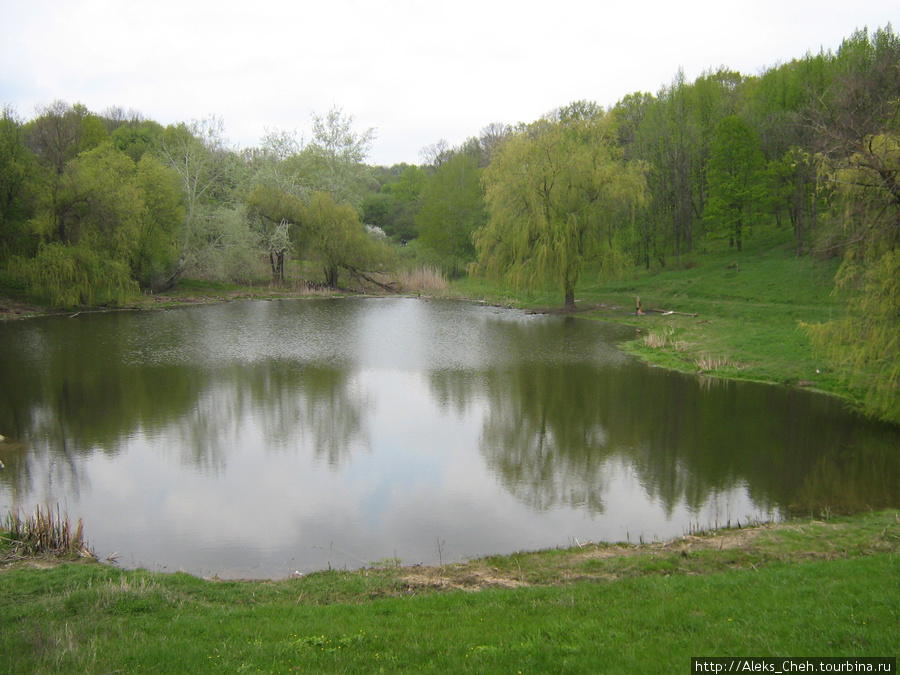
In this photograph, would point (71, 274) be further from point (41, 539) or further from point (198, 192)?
point (41, 539)

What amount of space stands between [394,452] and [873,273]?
1128 centimetres

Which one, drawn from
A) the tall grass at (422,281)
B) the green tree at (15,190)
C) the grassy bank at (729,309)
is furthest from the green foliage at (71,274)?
the grassy bank at (729,309)

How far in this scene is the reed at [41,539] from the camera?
8.62 meters

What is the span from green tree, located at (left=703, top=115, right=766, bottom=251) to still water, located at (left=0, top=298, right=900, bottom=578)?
1946 cm

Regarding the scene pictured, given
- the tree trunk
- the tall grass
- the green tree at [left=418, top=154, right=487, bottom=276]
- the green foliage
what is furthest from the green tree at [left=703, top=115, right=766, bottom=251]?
the green foliage

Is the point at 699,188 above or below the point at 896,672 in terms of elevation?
above

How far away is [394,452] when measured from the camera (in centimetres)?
1394

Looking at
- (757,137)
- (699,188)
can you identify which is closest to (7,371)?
(757,137)

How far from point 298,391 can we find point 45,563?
1063 centimetres

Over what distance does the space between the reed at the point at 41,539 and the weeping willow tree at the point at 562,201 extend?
2711 centimetres

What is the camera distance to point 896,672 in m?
4.45

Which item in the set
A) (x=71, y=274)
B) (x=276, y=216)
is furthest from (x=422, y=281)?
(x=71, y=274)

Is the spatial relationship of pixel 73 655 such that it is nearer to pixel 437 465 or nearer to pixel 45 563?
pixel 45 563

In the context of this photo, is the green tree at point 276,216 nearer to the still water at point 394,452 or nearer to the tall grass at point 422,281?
the tall grass at point 422,281
